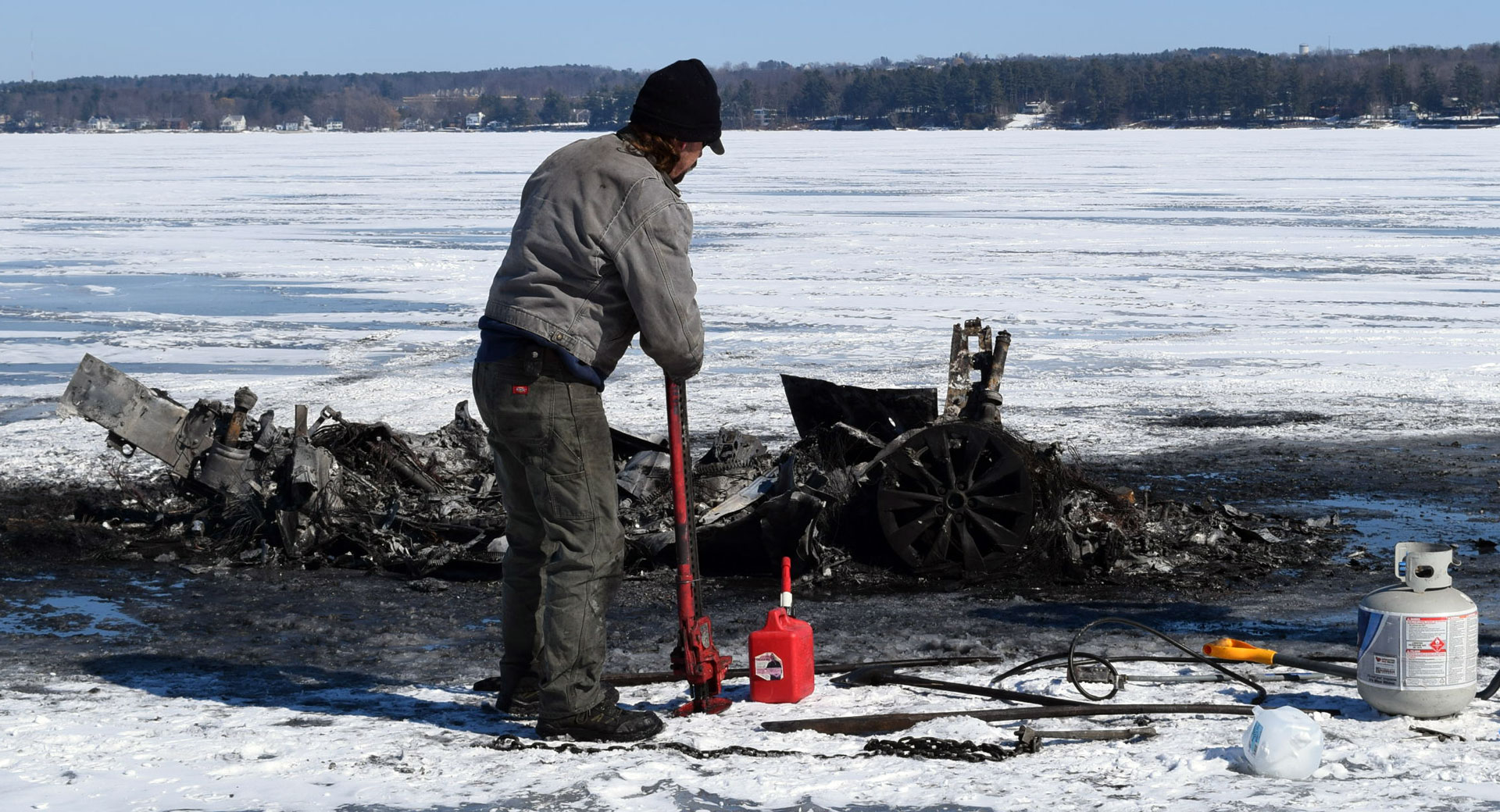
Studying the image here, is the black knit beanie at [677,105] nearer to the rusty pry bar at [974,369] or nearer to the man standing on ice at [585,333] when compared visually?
the man standing on ice at [585,333]

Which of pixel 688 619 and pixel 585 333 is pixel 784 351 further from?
pixel 585 333

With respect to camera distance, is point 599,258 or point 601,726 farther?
point 601,726

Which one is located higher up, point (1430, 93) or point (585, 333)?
point (1430, 93)

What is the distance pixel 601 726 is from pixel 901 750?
0.86 m

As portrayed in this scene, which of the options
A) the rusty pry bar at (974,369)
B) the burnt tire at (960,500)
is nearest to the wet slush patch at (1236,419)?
the rusty pry bar at (974,369)

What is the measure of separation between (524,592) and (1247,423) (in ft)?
24.6

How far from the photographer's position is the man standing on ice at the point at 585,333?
427cm

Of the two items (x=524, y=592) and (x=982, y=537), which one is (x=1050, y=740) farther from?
(x=982, y=537)

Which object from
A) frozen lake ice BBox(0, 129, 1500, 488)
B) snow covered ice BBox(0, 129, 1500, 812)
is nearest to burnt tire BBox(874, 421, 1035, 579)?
snow covered ice BBox(0, 129, 1500, 812)

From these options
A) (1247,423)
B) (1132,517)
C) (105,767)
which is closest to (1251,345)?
(1247,423)

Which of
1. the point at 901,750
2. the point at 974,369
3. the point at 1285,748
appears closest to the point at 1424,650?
the point at 1285,748

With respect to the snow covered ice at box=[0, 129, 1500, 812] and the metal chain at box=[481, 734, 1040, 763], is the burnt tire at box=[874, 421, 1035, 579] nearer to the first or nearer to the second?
the snow covered ice at box=[0, 129, 1500, 812]

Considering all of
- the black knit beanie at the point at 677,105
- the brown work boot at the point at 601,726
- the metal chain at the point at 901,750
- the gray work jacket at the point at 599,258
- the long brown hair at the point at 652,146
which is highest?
the black knit beanie at the point at 677,105

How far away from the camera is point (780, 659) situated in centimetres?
484
